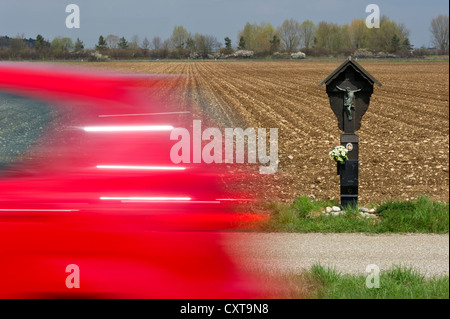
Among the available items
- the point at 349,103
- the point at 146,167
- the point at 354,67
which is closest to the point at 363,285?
the point at 146,167

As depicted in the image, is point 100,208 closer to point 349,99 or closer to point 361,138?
point 349,99

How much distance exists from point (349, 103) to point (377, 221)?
1.41m

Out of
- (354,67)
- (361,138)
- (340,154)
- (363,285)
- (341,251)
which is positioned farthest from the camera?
(361,138)

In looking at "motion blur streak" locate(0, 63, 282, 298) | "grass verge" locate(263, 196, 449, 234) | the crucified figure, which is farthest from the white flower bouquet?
"motion blur streak" locate(0, 63, 282, 298)

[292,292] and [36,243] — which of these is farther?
[292,292]

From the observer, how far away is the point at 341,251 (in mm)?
5113

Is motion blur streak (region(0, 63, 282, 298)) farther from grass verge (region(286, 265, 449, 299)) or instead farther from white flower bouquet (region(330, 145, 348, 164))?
white flower bouquet (region(330, 145, 348, 164))

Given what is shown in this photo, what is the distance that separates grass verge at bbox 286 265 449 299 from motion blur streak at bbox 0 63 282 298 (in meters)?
0.88

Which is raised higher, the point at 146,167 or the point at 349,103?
the point at 349,103

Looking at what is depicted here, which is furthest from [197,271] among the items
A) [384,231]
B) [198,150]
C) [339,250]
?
[198,150]

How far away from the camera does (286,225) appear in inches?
231

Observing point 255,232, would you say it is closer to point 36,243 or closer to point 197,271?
point 197,271

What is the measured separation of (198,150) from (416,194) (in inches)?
222

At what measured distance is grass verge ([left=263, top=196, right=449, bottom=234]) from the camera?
5.81m
